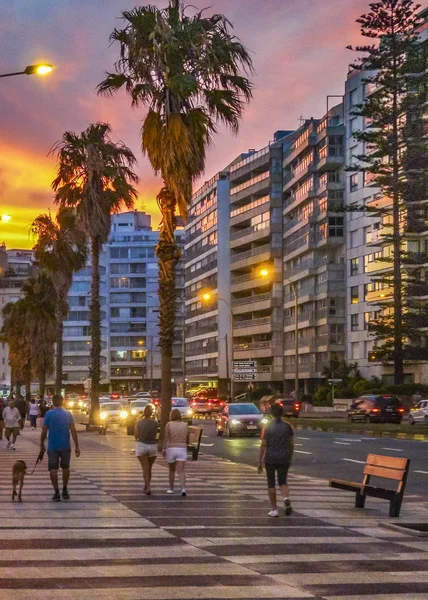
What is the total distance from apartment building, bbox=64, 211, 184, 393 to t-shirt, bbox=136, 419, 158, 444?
152651 mm

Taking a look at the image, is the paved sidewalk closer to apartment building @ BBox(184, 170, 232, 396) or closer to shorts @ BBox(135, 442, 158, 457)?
shorts @ BBox(135, 442, 158, 457)

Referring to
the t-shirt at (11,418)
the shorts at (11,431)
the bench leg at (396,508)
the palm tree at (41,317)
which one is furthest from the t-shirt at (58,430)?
the palm tree at (41,317)

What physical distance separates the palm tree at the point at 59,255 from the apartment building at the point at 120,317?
107m

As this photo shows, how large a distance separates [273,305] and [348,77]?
89.6 ft

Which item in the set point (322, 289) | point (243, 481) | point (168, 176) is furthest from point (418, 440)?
point (322, 289)

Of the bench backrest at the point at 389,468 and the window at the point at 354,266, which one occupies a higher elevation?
the window at the point at 354,266

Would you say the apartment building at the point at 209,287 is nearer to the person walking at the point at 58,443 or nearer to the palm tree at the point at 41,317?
the palm tree at the point at 41,317

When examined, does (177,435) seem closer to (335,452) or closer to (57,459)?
(57,459)

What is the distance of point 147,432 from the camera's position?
21.2 metres

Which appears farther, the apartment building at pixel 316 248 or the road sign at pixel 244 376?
the apartment building at pixel 316 248

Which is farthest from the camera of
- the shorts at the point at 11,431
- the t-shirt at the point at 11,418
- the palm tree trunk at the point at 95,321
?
the palm tree trunk at the point at 95,321

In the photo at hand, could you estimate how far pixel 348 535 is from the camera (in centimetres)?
1494

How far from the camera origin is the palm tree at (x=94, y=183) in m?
52.0

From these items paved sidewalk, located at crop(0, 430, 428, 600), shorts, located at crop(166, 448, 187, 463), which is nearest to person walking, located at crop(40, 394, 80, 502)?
paved sidewalk, located at crop(0, 430, 428, 600)
